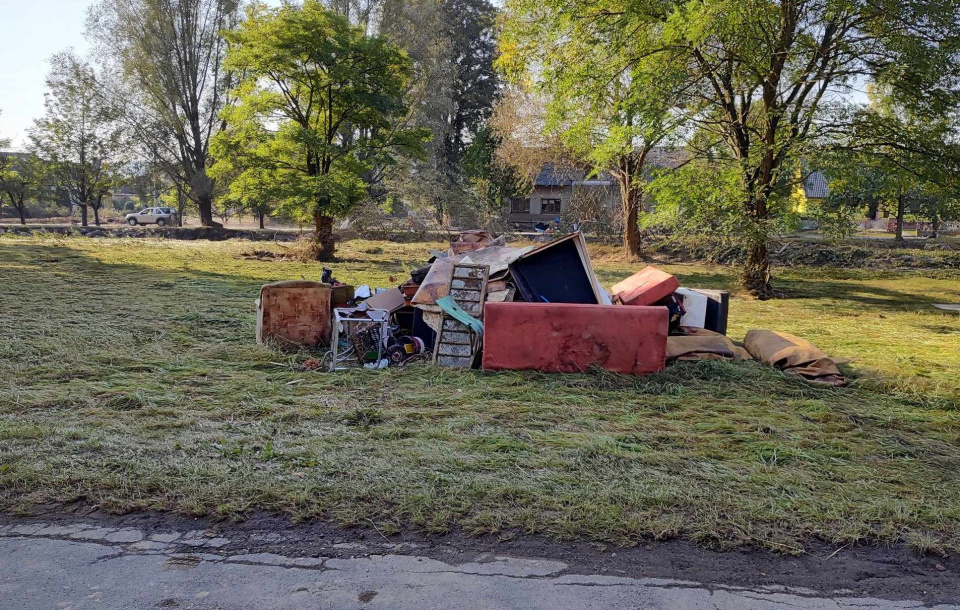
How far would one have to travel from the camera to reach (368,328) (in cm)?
731

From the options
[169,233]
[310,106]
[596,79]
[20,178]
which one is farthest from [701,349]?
[20,178]

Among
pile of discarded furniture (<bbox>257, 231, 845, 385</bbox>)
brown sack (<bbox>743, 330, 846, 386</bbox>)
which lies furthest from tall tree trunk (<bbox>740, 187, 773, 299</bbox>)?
brown sack (<bbox>743, 330, 846, 386</bbox>)

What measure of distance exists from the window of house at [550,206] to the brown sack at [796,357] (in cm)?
3802

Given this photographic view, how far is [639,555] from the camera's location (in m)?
3.24

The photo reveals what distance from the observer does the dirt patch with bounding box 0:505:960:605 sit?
9.94 feet

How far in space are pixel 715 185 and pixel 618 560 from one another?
11.6 metres

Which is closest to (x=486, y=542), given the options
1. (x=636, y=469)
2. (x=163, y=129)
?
(x=636, y=469)

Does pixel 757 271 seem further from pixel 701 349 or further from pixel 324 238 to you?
pixel 324 238

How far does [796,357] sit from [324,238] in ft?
55.6

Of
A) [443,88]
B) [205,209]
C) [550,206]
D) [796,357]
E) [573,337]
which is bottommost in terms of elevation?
[796,357]

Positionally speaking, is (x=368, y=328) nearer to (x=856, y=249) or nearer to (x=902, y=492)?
(x=902, y=492)

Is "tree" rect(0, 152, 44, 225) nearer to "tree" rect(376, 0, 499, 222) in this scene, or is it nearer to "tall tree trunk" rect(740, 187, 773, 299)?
"tree" rect(376, 0, 499, 222)

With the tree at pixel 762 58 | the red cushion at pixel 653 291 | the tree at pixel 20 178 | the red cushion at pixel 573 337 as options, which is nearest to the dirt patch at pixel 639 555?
the red cushion at pixel 573 337

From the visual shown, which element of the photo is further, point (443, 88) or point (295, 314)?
point (443, 88)
